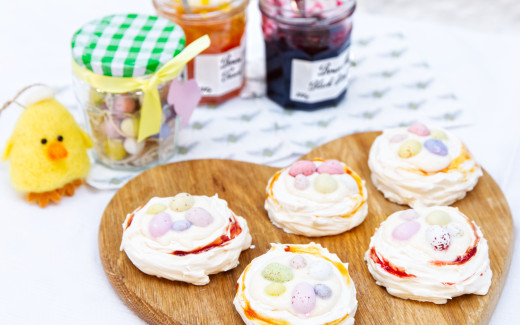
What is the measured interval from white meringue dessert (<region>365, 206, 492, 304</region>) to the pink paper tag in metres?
0.64

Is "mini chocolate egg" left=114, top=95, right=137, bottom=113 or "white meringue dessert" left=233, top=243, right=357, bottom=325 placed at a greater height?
"mini chocolate egg" left=114, top=95, right=137, bottom=113

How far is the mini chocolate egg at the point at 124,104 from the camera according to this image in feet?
5.94

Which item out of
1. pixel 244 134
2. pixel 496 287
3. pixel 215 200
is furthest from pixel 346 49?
pixel 496 287

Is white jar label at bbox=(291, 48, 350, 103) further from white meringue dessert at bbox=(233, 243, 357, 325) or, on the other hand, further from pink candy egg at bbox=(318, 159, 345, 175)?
white meringue dessert at bbox=(233, 243, 357, 325)

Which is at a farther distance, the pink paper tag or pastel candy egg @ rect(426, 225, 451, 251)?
the pink paper tag

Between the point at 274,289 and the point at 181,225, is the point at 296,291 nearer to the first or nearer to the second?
the point at 274,289

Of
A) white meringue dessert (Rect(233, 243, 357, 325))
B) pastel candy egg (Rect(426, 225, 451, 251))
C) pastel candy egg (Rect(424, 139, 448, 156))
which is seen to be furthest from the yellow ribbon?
pastel candy egg (Rect(426, 225, 451, 251))

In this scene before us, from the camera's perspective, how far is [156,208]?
163cm

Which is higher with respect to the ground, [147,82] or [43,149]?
[147,82]

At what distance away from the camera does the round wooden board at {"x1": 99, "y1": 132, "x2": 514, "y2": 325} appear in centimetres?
152

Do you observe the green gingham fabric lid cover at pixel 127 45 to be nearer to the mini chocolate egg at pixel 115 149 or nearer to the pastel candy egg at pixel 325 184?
the mini chocolate egg at pixel 115 149

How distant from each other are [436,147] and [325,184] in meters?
0.32

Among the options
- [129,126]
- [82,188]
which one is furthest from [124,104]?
[82,188]

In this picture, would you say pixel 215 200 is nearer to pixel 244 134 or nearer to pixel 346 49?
pixel 244 134
